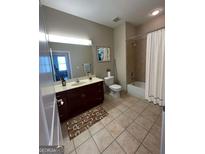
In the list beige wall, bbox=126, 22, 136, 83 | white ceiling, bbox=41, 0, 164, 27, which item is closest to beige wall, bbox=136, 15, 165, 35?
beige wall, bbox=126, 22, 136, 83

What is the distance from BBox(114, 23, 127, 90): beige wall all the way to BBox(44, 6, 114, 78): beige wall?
0.20m

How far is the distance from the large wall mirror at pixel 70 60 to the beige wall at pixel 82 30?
277 mm

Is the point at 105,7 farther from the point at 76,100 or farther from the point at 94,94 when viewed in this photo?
the point at 76,100

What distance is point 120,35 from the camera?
122 inches

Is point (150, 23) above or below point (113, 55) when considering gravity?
above

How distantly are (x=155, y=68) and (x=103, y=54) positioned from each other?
179cm

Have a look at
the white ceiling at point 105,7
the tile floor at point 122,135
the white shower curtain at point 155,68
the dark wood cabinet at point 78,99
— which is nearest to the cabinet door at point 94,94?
the dark wood cabinet at point 78,99

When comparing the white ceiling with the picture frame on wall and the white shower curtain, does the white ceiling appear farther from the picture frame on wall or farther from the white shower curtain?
the picture frame on wall
